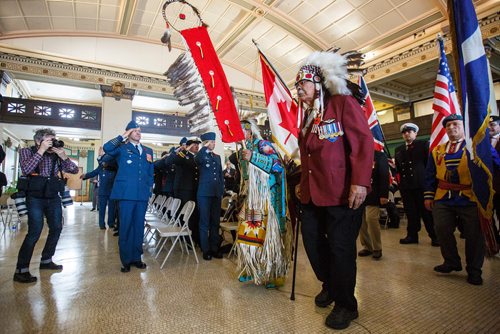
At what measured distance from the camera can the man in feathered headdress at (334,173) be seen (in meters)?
1.57

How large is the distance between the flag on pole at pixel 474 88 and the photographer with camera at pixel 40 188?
3158 mm

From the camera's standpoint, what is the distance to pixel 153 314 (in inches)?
69.9

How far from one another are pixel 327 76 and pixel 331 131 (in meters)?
0.40

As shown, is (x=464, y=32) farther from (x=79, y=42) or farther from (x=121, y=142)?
(x=79, y=42)

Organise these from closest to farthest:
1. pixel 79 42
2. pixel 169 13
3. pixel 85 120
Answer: pixel 169 13 → pixel 79 42 → pixel 85 120

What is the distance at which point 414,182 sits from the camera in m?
3.94

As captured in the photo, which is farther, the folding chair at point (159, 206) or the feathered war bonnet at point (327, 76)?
the folding chair at point (159, 206)

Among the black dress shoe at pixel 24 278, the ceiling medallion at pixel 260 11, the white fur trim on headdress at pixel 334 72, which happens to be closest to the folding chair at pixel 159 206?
the black dress shoe at pixel 24 278

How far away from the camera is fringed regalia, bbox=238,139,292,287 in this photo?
85.7 inches

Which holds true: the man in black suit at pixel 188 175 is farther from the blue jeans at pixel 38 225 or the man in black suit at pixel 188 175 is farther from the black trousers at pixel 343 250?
the black trousers at pixel 343 250

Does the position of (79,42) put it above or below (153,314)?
above

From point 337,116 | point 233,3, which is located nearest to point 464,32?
point 337,116

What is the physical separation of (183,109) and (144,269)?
481 inches

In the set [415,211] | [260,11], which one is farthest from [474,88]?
[260,11]
